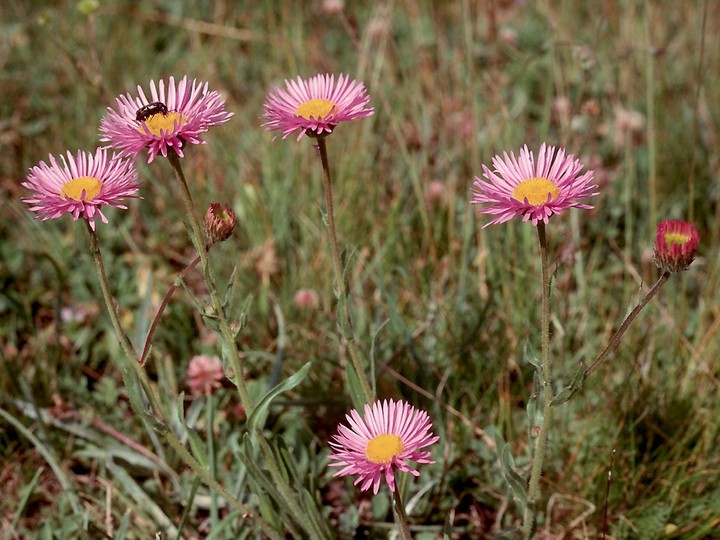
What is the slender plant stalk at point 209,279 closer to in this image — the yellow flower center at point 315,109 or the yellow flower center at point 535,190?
the yellow flower center at point 315,109

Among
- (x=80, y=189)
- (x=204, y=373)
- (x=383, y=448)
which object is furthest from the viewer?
(x=204, y=373)

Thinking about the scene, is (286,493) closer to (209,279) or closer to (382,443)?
(382,443)

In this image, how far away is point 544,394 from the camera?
4.98ft

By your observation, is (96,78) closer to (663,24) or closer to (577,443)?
(577,443)

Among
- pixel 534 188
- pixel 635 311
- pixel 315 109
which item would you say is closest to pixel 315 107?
pixel 315 109

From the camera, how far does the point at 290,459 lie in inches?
67.5

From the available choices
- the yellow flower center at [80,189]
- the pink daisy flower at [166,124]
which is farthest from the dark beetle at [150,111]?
the yellow flower center at [80,189]

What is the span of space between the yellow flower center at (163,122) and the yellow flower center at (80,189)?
13 cm

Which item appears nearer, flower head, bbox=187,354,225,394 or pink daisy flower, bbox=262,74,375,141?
pink daisy flower, bbox=262,74,375,141

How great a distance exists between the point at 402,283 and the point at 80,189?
130cm

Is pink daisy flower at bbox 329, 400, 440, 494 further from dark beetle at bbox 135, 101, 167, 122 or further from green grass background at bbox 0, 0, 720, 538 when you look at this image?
dark beetle at bbox 135, 101, 167, 122

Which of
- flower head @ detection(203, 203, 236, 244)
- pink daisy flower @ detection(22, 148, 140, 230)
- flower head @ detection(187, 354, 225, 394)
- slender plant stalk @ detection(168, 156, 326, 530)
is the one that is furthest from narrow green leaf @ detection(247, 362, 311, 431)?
flower head @ detection(187, 354, 225, 394)

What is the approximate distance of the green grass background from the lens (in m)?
2.00

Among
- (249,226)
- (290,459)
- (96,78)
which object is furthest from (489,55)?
(290,459)
